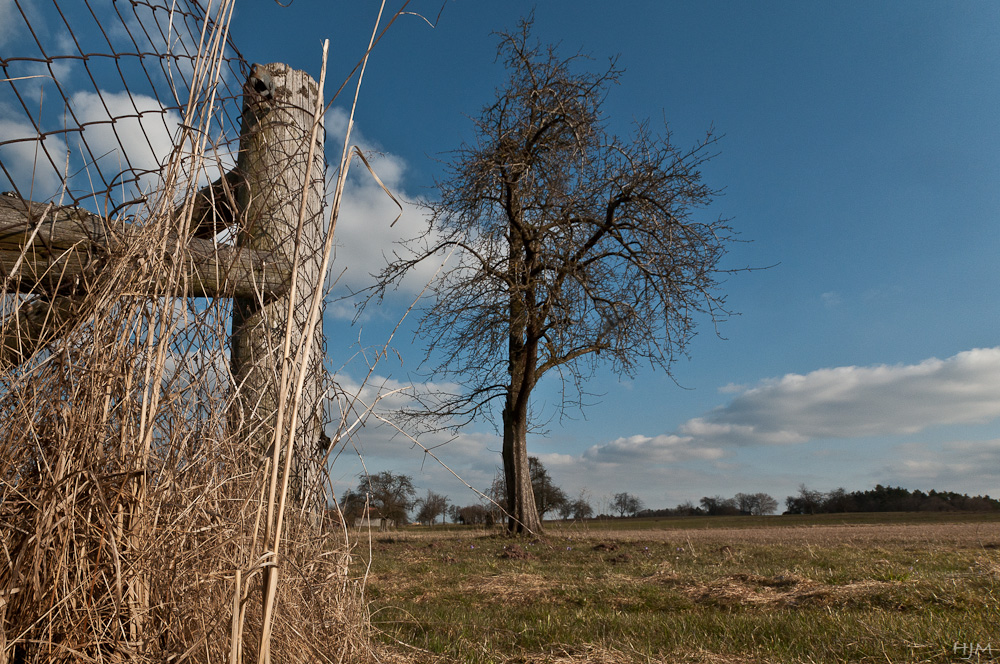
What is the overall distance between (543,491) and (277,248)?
799 inches

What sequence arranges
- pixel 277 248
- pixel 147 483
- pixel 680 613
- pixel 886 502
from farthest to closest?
pixel 886 502, pixel 680 613, pixel 277 248, pixel 147 483

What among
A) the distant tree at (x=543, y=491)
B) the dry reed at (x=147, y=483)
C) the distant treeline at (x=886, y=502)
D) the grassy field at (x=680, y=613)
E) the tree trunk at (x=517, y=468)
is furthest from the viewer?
the distant treeline at (x=886, y=502)

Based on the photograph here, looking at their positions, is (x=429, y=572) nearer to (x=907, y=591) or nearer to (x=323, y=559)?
(x=907, y=591)

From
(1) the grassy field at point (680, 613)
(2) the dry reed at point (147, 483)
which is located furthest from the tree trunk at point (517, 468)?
(2) the dry reed at point (147, 483)

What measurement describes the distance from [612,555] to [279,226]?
666 cm

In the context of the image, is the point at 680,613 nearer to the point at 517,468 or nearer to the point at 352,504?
the point at 352,504

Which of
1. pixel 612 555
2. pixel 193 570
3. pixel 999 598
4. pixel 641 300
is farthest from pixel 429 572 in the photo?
pixel 641 300

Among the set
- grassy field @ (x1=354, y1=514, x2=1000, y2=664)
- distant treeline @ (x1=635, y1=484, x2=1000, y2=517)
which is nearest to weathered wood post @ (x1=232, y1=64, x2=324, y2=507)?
grassy field @ (x1=354, y1=514, x2=1000, y2=664)

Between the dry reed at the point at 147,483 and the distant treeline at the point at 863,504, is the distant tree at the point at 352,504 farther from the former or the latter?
the distant treeline at the point at 863,504

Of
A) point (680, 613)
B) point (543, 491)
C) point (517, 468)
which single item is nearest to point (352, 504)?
point (680, 613)

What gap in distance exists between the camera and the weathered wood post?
1748mm

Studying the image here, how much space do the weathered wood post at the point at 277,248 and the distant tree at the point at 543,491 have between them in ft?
52.8

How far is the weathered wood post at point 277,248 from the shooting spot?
1748 mm

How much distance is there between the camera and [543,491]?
21.1 meters
